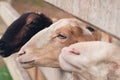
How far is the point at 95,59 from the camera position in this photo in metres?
0.89

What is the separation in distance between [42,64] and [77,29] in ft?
0.44

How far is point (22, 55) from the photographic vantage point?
1.05 m

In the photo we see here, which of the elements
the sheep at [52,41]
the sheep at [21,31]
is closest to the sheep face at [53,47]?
the sheep at [52,41]

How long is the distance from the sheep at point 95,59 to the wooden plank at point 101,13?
1.6 inches

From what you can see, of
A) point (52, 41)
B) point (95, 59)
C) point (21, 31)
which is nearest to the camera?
point (95, 59)

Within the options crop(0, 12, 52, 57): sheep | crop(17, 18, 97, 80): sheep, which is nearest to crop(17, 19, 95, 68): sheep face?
crop(17, 18, 97, 80): sheep

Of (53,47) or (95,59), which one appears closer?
(95,59)

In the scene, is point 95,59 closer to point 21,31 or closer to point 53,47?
point 53,47

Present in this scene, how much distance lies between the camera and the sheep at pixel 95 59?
2.88 ft

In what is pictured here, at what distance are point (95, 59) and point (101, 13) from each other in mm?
117

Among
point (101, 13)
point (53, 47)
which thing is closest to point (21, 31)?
point (53, 47)

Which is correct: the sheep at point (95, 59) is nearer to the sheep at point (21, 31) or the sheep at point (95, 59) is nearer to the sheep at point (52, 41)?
the sheep at point (52, 41)

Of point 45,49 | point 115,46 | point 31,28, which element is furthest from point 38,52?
point 115,46

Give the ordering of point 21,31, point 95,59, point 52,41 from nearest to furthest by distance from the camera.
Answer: point 95,59 < point 52,41 < point 21,31
